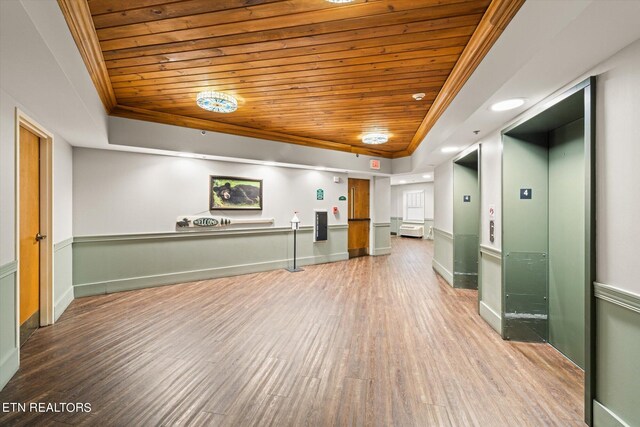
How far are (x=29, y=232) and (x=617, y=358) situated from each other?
5295 mm

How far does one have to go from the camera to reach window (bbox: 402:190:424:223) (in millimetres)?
12008

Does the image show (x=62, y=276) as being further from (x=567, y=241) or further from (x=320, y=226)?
(x=567, y=241)

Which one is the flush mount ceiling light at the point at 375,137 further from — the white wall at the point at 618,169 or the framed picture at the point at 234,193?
the white wall at the point at 618,169

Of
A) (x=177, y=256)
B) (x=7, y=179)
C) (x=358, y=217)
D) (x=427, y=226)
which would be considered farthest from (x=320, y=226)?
(x=427, y=226)

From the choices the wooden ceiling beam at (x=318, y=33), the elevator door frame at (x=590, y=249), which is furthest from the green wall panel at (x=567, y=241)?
the wooden ceiling beam at (x=318, y=33)

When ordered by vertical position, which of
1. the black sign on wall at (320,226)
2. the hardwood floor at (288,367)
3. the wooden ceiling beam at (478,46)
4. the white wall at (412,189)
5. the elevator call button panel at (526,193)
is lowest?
the hardwood floor at (288,367)

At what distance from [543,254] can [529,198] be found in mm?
620

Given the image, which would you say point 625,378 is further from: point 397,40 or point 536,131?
point 397,40

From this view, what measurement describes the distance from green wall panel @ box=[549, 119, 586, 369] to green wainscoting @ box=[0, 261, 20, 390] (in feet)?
16.0

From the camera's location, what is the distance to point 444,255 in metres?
5.48

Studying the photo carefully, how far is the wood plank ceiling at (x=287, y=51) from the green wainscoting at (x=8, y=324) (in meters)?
1.98

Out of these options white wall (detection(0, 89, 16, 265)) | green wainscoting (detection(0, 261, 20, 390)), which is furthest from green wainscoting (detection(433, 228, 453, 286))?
white wall (detection(0, 89, 16, 265))

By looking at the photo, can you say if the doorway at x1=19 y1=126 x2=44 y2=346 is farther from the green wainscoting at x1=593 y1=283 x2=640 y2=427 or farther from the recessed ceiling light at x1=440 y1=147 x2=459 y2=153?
the recessed ceiling light at x1=440 y1=147 x2=459 y2=153

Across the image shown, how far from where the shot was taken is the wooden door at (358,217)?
760 centimetres
